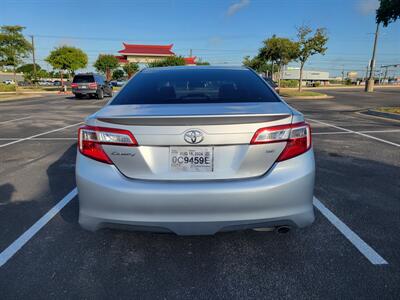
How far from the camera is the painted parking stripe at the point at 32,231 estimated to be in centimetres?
282

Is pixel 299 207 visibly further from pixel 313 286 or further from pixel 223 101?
pixel 223 101

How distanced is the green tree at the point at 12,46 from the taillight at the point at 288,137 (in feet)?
141

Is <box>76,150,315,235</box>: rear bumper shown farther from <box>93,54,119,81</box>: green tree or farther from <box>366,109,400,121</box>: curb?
<box>93,54,119,81</box>: green tree

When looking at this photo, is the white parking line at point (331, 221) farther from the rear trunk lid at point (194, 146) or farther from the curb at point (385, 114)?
the curb at point (385, 114)

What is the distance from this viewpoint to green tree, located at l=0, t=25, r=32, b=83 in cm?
3778

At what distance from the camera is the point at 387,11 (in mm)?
13422

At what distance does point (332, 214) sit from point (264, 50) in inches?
1273

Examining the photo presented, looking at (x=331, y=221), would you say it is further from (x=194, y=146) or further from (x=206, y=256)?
(x=194, y=146)

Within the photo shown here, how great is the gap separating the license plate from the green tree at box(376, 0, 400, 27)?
14.3 m

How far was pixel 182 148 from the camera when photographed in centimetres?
226

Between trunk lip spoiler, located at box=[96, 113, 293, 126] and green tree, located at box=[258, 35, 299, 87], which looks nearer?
trunk lip spoiler, located at box=[96, 113, 293, 126]

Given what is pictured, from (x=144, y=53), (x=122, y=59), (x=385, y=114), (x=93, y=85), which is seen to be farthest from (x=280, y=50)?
(x=122, y=59)

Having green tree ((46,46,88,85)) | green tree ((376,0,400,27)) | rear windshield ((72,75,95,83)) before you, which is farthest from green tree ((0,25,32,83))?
green tree ((376,0,400,27))

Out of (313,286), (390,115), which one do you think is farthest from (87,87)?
(313,286)
